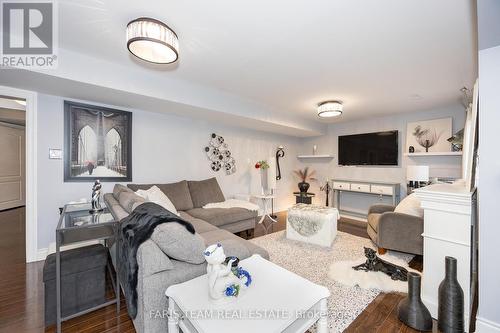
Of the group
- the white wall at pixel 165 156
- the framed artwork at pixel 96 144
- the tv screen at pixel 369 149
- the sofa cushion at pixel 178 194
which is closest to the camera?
the white wall at pixel 165 156

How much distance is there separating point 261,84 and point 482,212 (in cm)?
258

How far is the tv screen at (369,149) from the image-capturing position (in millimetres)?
4488

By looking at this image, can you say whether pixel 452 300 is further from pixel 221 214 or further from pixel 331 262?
pixel 221 214

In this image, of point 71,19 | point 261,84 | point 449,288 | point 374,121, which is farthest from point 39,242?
point 374,121

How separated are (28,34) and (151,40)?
1258mm

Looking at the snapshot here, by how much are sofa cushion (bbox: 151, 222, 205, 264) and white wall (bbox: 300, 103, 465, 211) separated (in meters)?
4.60

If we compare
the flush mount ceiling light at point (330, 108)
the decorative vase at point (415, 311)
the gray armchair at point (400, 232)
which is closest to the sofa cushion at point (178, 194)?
the flush mount ceiling light at point (330, 108)

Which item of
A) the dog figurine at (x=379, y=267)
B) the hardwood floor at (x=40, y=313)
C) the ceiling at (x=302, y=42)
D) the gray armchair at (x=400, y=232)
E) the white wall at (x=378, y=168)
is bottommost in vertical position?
the hardwood floor at (x=40, y=313)

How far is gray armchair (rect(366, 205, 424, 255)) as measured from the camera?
2473 millimetres

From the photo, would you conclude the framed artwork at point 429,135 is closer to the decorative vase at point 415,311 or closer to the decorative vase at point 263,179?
the decorative vase at point 263,179

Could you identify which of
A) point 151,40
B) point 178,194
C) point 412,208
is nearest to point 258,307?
point 151,40

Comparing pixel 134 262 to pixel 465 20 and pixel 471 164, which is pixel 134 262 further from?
pixel 465 20

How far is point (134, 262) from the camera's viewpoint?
4.35ft

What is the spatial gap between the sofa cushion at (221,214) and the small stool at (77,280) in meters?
1.48
